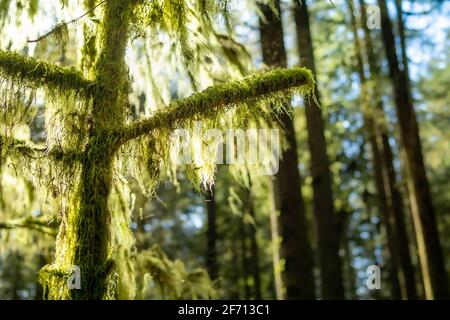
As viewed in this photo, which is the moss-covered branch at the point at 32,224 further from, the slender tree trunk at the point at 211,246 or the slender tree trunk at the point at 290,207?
the slender tree trunk at the point at 211,246

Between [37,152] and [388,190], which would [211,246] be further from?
[388,190]

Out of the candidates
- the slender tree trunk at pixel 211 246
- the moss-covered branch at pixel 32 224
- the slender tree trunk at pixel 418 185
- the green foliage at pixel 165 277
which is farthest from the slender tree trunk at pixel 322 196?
the moss-covered branch at pixel 32 224

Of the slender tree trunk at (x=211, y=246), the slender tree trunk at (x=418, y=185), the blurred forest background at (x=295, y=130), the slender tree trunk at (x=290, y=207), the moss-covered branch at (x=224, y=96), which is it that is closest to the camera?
the moss-covered branch at (x=224, y=96)

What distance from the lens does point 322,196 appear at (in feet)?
32.6

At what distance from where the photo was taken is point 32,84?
11.8ft

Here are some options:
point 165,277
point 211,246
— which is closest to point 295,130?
point 211,246

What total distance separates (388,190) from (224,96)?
1290cm

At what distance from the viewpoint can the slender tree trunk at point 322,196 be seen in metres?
9.32

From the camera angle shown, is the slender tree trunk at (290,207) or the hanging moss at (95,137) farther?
the slender tree trunk at (290,207)

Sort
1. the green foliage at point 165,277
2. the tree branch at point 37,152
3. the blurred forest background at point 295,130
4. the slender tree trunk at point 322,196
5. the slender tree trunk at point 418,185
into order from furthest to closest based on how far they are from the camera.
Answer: the slender tree trunk at point 418,185 < the slender tree trunk at point 322,196 < the green foliage at point 165,277 < the blurred forest background at point 295,130 < the tree branch at point 37,152

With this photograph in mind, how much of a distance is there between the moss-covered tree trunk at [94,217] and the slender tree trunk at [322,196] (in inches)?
219

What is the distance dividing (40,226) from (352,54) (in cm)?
1035
